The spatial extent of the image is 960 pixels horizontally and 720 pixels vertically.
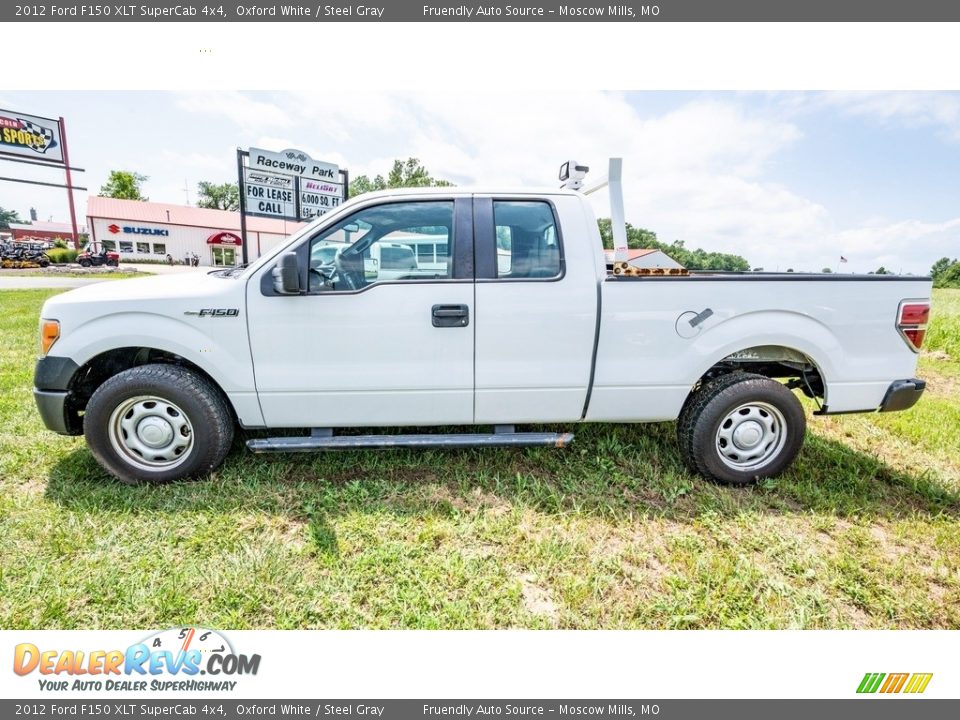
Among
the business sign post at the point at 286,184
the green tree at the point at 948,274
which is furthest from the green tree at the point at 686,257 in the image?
the green tree at the point at 948,274

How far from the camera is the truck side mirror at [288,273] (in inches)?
107

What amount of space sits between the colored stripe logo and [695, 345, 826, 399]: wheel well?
→ 1679 mm

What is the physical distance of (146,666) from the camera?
2.02 m

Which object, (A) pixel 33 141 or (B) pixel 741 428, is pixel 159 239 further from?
(B) pixel 741 428

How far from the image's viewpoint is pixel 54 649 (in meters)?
2.02

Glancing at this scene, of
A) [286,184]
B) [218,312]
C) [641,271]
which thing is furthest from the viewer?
[286,184]

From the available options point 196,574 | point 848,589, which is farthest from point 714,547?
point 196,574

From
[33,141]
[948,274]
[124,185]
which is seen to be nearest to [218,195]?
[124,185]

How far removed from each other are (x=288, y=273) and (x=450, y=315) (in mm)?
984

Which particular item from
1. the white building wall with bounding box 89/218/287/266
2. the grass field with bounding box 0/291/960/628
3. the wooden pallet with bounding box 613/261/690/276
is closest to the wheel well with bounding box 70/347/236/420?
the grass field with bounding box 0/291/960/628

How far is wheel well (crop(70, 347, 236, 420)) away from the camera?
10.1 feet

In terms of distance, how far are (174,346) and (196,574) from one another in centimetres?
138

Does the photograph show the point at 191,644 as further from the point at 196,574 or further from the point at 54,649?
the point at 54,649

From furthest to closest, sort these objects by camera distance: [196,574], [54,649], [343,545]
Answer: [343,545] < [196,574] < [54,649]
